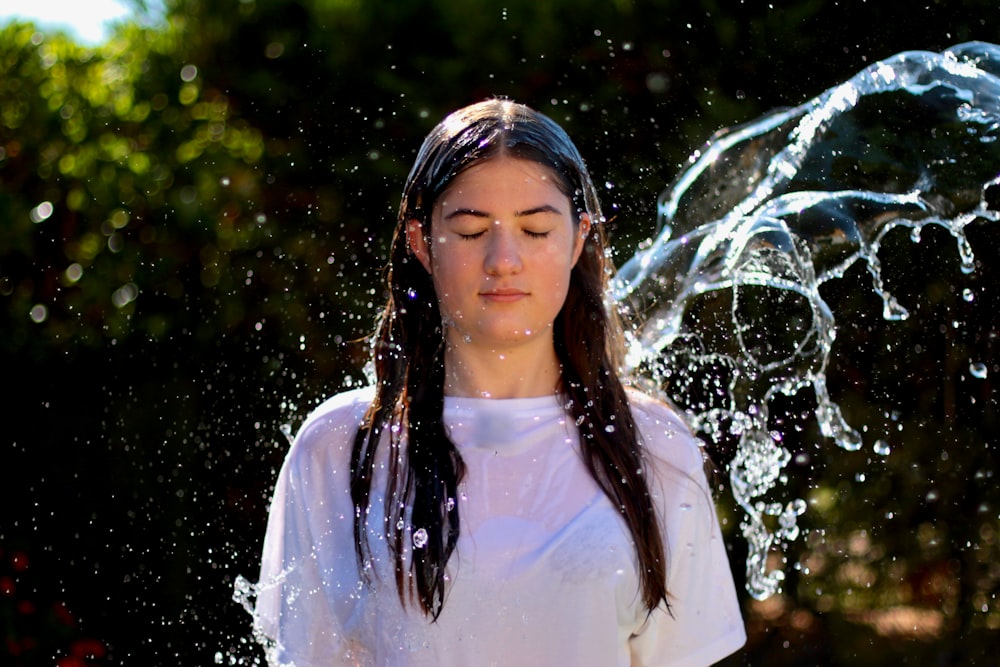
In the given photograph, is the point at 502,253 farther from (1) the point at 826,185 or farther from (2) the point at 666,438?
(1) the point at 826,185

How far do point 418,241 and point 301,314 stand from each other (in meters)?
1.85

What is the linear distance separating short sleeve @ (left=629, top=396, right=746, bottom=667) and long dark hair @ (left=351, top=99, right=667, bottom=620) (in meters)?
0.05

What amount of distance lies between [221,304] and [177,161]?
537 millimetres

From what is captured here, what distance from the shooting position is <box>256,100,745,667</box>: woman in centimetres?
209

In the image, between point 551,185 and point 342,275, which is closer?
point 551,185

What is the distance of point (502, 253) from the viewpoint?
82.7 inches

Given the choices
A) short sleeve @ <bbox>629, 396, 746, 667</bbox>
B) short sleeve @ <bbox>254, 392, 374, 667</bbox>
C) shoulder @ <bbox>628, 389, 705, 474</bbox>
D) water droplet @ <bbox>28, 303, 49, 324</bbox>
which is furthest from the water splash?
water droplet @ <bbox>28, 303, 49, 324</bbox>

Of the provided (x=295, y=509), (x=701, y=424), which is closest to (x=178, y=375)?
(x=701, y=424)

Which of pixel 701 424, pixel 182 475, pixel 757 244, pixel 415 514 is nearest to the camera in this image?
pixel 415 514

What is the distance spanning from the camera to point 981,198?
3078 mm

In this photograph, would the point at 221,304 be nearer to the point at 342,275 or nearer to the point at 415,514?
the point at 342,275

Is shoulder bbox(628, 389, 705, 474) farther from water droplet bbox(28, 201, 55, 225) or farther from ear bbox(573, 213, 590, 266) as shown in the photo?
water droplet bbox(28, 201, 55, 225)

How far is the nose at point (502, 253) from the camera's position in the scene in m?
2.10

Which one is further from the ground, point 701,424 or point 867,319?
point 867,319
